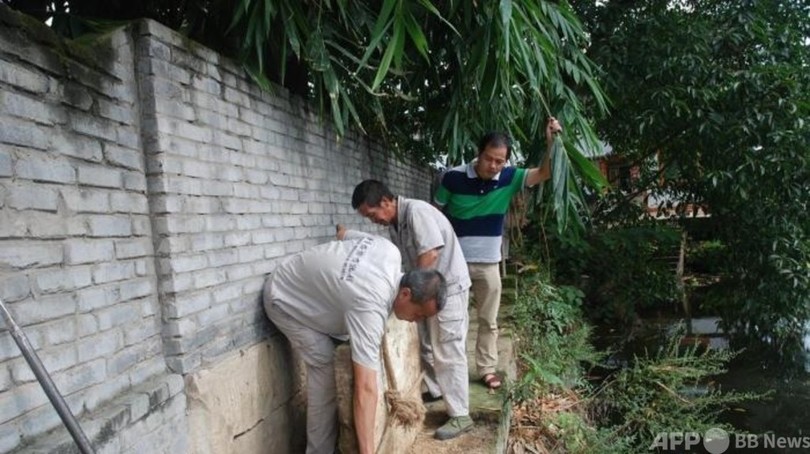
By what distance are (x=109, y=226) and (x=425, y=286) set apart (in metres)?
1.36

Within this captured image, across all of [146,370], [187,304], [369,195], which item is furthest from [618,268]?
[146,370]

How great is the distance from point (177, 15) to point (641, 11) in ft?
21.7

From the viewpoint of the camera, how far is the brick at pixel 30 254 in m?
1.50

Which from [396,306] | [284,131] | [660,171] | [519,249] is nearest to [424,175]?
[519,249]

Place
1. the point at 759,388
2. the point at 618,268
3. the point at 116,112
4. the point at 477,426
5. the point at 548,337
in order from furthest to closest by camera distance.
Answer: the point at 618,268 → the point at 759,388 → the point at 548,337 → the point at 477,426 → the point at 116,112

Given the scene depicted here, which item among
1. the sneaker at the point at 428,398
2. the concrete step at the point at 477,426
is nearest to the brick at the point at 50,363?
the concrete step at the point at 477,426

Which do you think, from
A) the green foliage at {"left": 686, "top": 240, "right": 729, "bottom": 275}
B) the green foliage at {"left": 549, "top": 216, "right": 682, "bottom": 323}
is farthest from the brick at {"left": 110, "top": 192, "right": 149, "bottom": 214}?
the green foliage at {"left": 686, "top": 240, "right": 729, "bottom": 275}

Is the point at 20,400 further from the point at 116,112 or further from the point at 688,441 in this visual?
the point at 688,441

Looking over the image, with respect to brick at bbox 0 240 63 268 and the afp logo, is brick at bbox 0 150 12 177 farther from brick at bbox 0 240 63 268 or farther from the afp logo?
the afp logo

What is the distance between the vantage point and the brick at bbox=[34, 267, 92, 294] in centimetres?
161

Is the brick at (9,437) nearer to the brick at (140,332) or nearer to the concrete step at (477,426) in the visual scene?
the brick at (140,332)

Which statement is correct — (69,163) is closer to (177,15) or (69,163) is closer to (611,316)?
(177,15)

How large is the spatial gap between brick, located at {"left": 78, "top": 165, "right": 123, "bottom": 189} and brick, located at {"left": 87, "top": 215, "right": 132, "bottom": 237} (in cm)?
11

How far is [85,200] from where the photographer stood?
1.81 meters
